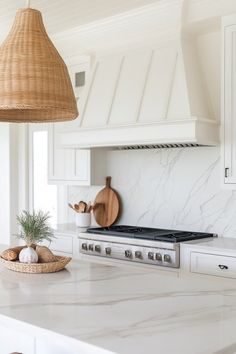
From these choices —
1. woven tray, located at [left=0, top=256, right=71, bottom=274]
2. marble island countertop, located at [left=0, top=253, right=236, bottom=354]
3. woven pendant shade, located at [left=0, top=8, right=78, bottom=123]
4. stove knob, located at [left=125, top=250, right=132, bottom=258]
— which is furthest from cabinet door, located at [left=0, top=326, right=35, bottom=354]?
stove knob, located at [left=125, top=250, right=132, bottom=258]

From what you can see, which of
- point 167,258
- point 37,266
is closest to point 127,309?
point 37,266

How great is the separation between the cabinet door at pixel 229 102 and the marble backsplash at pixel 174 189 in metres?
0.21

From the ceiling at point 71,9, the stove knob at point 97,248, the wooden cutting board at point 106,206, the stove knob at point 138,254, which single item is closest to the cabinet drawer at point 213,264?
the stove knob at point 138,254

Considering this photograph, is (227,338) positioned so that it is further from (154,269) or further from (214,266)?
(154,269)

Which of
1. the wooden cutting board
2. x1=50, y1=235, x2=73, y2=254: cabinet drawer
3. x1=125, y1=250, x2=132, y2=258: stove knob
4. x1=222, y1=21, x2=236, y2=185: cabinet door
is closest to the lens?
x1=222, y1=21, x2=236, y2=185: cabinet door

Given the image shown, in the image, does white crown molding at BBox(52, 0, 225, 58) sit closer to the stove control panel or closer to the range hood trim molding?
the range hood trim molding

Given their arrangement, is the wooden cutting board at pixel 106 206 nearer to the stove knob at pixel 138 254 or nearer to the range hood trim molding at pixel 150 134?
the range hood trim molding at pixel 150 134

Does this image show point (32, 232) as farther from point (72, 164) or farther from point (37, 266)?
point (72, 164)

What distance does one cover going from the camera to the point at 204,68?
4148mm

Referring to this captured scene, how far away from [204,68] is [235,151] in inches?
35.5

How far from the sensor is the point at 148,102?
4035 mm

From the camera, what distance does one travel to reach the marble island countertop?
1.42 meters

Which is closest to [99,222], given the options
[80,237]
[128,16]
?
[80,237]

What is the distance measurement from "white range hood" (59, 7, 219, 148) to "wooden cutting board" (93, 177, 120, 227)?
0.64m
